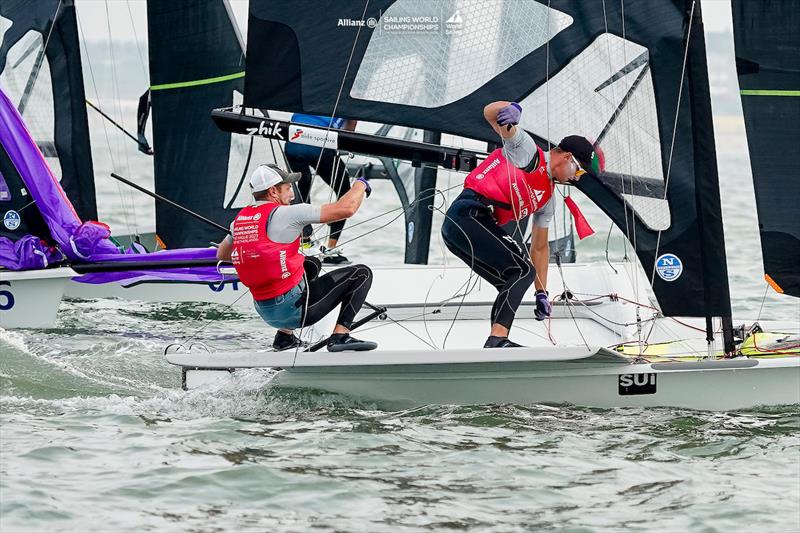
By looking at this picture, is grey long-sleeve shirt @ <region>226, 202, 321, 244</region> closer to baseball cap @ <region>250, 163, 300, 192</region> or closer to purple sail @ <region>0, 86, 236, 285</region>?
baseball cap @ <region>250, 163, 300, 192</region>

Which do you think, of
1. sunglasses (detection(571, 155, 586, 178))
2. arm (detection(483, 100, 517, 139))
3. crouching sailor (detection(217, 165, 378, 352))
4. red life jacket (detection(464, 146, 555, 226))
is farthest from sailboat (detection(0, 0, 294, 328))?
sunglasses (detection(571, 155, 586, 178))

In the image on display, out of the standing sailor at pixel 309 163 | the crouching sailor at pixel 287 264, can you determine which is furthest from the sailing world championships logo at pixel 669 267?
the standing sailor at pixel 309 163

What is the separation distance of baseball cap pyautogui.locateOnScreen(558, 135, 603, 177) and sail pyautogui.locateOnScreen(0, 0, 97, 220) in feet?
15.1

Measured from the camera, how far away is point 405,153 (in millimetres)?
6777

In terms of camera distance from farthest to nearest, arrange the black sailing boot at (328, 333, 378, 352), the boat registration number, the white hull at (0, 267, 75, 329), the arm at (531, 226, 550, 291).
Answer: the white hull at (0, 267, 75, 329) → the arm at (531, 226, 550, 291) → the boat registration number → the black sailing boot at (328, 333, 378, 352)

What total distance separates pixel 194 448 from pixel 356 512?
3.08 ft

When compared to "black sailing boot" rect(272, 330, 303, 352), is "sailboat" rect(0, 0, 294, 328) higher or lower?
higher

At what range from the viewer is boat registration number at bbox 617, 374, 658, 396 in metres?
6.04

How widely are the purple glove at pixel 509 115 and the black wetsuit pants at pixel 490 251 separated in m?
0.45

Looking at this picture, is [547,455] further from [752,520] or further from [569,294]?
[569,294]

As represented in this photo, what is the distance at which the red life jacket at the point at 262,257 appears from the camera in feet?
19.2

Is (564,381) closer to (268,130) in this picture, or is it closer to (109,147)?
(268,130)

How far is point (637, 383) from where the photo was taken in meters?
6.05

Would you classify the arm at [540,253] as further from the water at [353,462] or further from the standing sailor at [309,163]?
the standing sailor at [309,163]
